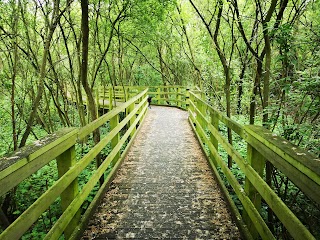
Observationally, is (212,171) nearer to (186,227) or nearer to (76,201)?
(186,227)

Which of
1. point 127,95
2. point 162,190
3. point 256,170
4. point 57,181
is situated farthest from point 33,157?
point 127,95

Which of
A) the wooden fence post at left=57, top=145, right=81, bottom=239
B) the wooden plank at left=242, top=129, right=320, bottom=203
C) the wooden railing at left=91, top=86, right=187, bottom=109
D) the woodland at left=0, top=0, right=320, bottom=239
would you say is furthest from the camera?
the wooden railing at left=91, top=86, right=187, bottom=109

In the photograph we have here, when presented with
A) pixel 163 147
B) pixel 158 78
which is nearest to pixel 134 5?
pixel 163 147

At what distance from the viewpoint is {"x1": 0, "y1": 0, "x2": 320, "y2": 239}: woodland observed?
3756 mm

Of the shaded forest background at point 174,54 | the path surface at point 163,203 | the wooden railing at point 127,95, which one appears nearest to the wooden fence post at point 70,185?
the path surface at point 163,203

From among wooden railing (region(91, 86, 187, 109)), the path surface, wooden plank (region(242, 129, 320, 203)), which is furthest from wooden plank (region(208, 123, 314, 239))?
wooden railing (region(91, 86, 187, 109))

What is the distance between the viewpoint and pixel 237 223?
113 inches

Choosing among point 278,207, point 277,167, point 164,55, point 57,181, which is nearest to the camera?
point 278,207

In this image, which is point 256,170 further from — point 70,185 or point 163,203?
point 70,185

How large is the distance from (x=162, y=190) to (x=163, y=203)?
40 centimetres

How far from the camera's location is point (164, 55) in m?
22.6

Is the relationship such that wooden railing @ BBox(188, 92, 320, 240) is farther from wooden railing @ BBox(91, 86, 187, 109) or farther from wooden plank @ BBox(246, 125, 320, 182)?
wooden railing @ BBox(91, 86, 187, 109)

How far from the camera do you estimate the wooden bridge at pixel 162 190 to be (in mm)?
1742

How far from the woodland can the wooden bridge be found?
1.09 meters
